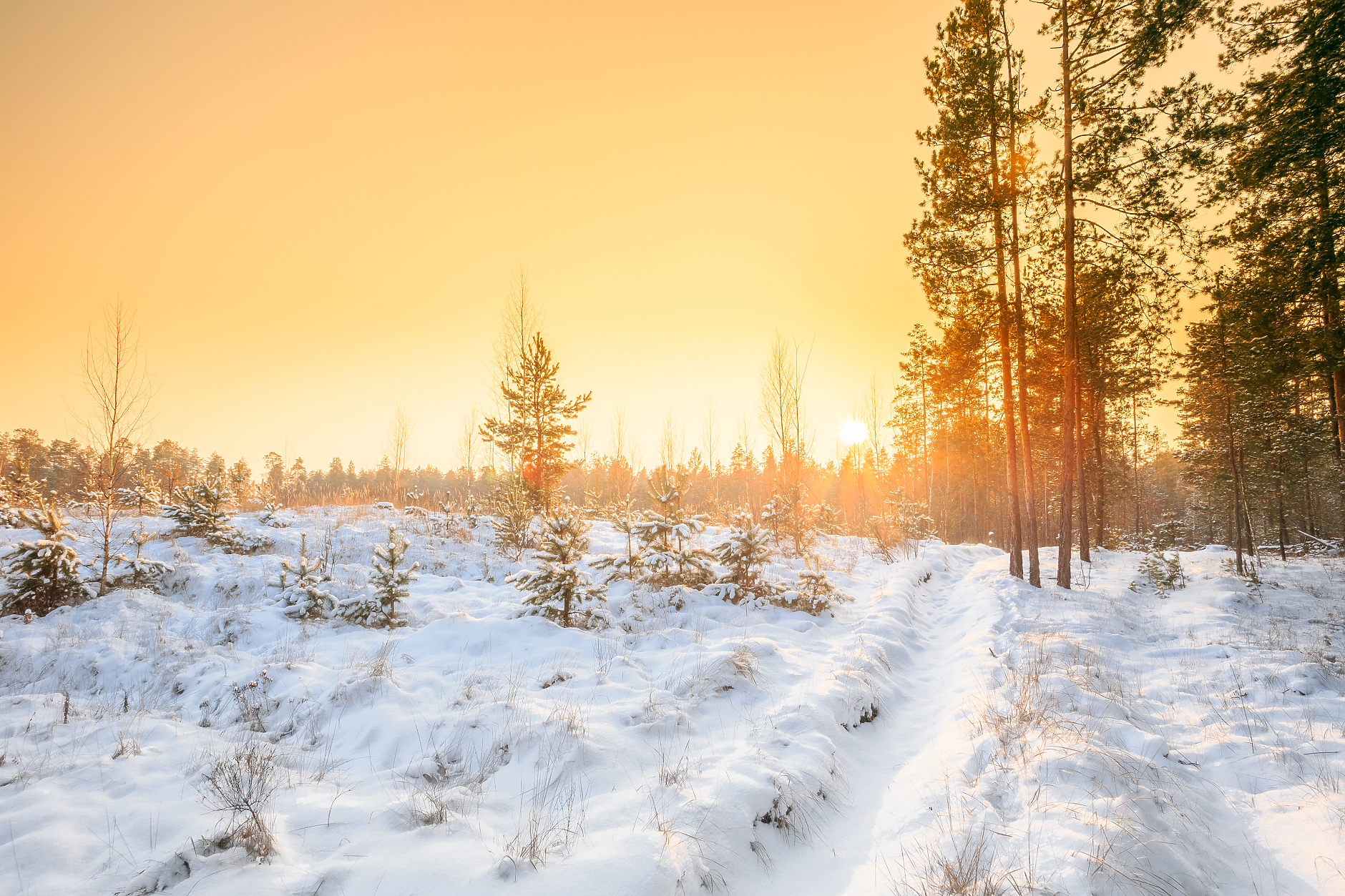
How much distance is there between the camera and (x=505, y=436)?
1822 cm

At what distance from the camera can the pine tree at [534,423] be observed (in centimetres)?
1817

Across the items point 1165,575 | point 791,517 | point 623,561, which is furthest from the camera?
point 791,517

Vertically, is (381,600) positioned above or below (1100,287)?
below

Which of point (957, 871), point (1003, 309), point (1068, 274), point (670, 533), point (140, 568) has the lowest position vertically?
point (957, 871)

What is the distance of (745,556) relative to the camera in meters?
10.5

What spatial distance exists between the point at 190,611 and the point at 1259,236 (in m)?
22.5

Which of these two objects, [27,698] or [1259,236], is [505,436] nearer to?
[27,698]

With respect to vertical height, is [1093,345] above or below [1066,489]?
above

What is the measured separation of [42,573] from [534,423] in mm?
11935

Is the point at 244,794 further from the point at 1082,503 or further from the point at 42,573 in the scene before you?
the point at 1082,503

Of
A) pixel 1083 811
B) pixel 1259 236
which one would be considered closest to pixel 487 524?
pixel 1083 811

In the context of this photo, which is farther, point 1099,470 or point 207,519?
point 1099,470

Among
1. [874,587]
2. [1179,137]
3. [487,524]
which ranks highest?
[1179,137]

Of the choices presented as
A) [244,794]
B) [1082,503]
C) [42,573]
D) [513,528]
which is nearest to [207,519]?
[42,573]
